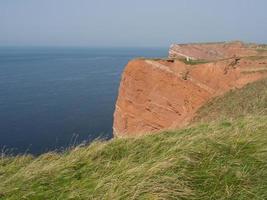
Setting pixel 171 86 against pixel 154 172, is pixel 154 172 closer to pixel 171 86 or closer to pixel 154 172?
pixel 154 172

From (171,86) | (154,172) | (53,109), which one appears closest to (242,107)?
(154,172)

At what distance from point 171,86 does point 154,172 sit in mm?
26332

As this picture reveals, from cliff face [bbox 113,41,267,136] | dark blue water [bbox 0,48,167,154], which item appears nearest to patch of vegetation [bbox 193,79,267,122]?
cliff face [bbox 113,41,267,136]

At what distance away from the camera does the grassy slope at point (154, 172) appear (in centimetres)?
317

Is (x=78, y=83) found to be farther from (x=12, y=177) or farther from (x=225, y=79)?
(x=12, y=177)

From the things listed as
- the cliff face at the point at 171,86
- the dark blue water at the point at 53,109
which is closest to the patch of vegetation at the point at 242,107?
the cliff face at the point at 171,86

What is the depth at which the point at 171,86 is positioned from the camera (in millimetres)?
29531

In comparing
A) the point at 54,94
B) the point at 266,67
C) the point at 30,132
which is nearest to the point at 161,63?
the point at 266,67

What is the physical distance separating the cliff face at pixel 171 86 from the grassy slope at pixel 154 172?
20.1m

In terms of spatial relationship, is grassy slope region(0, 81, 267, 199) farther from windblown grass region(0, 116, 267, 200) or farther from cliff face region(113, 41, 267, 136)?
cliff face region(113, 41, 267, 136)

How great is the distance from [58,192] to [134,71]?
29.4 metres

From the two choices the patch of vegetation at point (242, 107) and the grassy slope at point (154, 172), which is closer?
the grassy slope at point (154, 172)

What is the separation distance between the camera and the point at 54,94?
64.6 metres

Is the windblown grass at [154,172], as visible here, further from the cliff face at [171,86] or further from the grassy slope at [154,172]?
the cliff face at [171,86]
